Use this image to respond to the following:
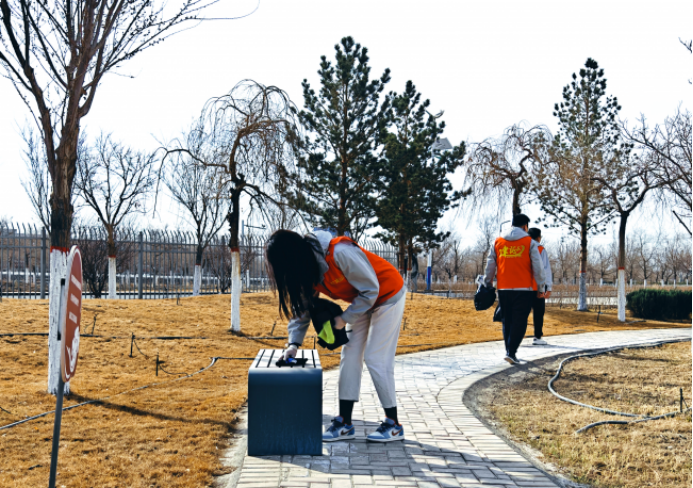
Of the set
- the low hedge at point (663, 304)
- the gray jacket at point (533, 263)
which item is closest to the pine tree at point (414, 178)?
the low hedge at point (663, 304)

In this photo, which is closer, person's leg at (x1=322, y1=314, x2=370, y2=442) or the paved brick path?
the paved brick path

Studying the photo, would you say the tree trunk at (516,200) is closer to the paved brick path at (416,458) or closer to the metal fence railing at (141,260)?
the metal fence railing at (141,260)

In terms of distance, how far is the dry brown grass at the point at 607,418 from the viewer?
3.79 metres

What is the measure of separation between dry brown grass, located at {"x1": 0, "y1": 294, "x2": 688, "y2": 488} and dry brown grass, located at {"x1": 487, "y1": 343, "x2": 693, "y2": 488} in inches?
92.4

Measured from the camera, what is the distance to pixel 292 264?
385 centimetres

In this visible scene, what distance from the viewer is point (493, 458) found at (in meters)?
3.97

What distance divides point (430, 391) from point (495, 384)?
2.94 ft

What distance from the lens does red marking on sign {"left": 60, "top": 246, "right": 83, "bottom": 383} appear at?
280 cm

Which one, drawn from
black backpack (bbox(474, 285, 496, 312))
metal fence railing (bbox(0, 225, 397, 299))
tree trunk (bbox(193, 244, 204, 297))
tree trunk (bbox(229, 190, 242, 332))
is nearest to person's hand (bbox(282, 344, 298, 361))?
black backpack (bbox(474, 285, 496, 312))

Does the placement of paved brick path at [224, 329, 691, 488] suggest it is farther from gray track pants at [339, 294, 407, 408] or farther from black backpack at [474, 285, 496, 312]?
black backpack at [474, 285, 496, 312]

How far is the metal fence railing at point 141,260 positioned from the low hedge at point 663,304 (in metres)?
9.83

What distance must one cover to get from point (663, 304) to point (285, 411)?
18627mm

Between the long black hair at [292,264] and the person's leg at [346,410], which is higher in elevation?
the long black hair at [292,264]

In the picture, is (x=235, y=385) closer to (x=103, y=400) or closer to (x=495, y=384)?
(x=103, y=400)
